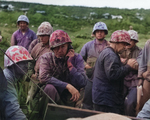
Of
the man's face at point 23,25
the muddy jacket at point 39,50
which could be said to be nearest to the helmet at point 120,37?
the muddy jacket at point 39,50

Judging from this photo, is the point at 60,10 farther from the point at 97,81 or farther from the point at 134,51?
the point at 97,81

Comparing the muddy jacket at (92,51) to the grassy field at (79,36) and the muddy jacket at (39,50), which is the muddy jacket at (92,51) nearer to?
the muddy jacket at (39,50)

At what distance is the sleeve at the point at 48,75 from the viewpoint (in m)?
3.34

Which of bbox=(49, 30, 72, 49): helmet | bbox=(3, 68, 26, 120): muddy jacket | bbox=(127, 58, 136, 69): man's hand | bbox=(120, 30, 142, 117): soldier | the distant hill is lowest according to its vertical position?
bbox=(120, 30, 142, 117): soldier

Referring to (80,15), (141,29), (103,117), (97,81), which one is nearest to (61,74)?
(97,81)

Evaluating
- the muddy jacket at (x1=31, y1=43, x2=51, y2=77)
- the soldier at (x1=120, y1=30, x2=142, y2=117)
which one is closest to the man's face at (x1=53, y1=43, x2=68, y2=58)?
the muddy jacket at (x1=31, y1=43, x2=51, y2=77)

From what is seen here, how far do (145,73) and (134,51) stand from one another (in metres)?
0.76

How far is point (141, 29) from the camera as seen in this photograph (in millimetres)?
7691

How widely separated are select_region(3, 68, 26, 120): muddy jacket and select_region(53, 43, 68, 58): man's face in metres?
1.80

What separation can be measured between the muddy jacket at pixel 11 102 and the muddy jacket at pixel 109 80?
6.73ft

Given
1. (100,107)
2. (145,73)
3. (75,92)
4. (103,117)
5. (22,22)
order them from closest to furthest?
(103,117), (75,92), (100,107), (145,73), (22,22)

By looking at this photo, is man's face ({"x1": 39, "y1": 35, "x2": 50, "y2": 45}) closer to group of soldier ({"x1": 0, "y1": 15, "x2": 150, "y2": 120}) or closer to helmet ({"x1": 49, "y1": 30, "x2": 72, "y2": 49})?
group of soldier ({"x1": 0, "y1": 15, "x2": 150, "y2": 120})

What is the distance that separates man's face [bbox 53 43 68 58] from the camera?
3.46 m

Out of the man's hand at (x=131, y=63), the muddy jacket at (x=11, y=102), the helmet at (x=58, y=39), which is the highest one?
the helmet at (x=58, y=39)
